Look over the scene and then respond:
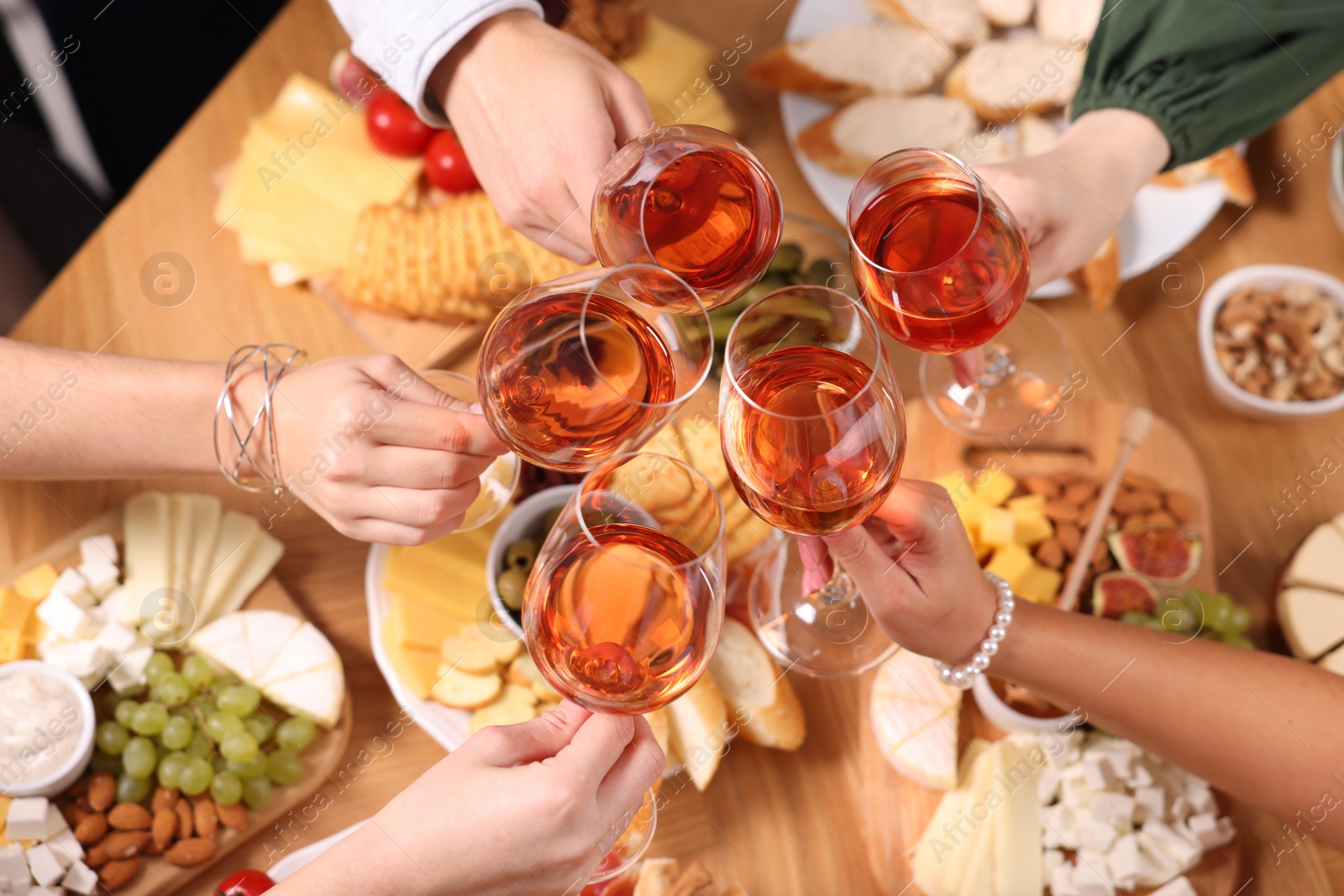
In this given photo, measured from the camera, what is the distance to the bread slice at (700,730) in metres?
1.14

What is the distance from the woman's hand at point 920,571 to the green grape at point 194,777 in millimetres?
778

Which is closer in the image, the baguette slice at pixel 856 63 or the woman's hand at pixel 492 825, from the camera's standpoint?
the woman's hand at pixel 492 825

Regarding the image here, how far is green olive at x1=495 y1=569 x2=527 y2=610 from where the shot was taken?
1.14 metres

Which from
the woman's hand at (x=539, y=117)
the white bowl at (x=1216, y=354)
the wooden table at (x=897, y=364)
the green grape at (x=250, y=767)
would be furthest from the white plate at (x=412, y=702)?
the white bowl at (x=1216, y=354)

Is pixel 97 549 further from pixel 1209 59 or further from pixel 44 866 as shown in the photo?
pixel 1209 59

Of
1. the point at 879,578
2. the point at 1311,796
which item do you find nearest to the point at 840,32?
the point at 879,578

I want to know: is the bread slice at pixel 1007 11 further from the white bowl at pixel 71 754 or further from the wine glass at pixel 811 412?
the white bowl at pixel 71 754

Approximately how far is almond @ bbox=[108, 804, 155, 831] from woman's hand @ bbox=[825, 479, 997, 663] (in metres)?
0.85

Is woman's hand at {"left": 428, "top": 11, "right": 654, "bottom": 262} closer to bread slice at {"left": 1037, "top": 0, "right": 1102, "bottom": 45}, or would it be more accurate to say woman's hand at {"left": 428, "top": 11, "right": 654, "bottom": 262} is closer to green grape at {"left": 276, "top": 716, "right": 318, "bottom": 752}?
green grape at {"left": 276, "top": 716, "right": 318, "bottom": 752}

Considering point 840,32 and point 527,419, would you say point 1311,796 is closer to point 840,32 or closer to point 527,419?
point 527,419

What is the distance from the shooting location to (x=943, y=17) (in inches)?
63.8

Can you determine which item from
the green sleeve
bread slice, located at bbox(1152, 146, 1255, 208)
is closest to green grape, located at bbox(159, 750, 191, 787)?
the green sleeve

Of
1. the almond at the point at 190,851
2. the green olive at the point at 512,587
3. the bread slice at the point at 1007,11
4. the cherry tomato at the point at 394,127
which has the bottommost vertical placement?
the bread slice at the point at 1007,11

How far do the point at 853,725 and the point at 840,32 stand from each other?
3.60ft
